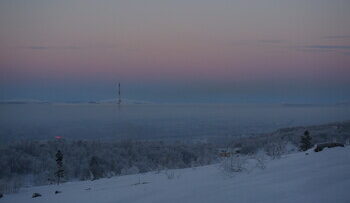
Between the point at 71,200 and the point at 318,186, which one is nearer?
the point at 318,186

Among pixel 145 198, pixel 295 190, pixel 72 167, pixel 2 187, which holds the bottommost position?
pixel 72 167

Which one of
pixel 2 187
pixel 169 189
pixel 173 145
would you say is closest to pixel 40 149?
pixel 173 145

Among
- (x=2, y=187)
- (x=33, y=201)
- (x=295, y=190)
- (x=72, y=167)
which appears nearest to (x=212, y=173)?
(x=295, y=190)

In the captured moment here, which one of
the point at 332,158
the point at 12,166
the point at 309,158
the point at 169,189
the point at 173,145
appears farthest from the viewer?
Result: the point at 173,145

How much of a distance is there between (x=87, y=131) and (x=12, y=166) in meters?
19.2

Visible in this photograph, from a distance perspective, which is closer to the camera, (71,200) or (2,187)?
(71,200)

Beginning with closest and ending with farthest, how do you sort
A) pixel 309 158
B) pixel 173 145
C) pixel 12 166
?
1. pixel 309 158
2. pixel 12 166
3. pixel 173 145

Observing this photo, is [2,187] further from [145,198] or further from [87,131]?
[87,131]

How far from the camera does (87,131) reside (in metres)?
42.7

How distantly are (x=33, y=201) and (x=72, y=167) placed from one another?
63.5ft

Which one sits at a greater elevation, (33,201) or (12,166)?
(33,201)

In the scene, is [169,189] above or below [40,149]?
above

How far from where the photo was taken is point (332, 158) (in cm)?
530

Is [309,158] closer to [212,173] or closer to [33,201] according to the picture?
[212,173]
